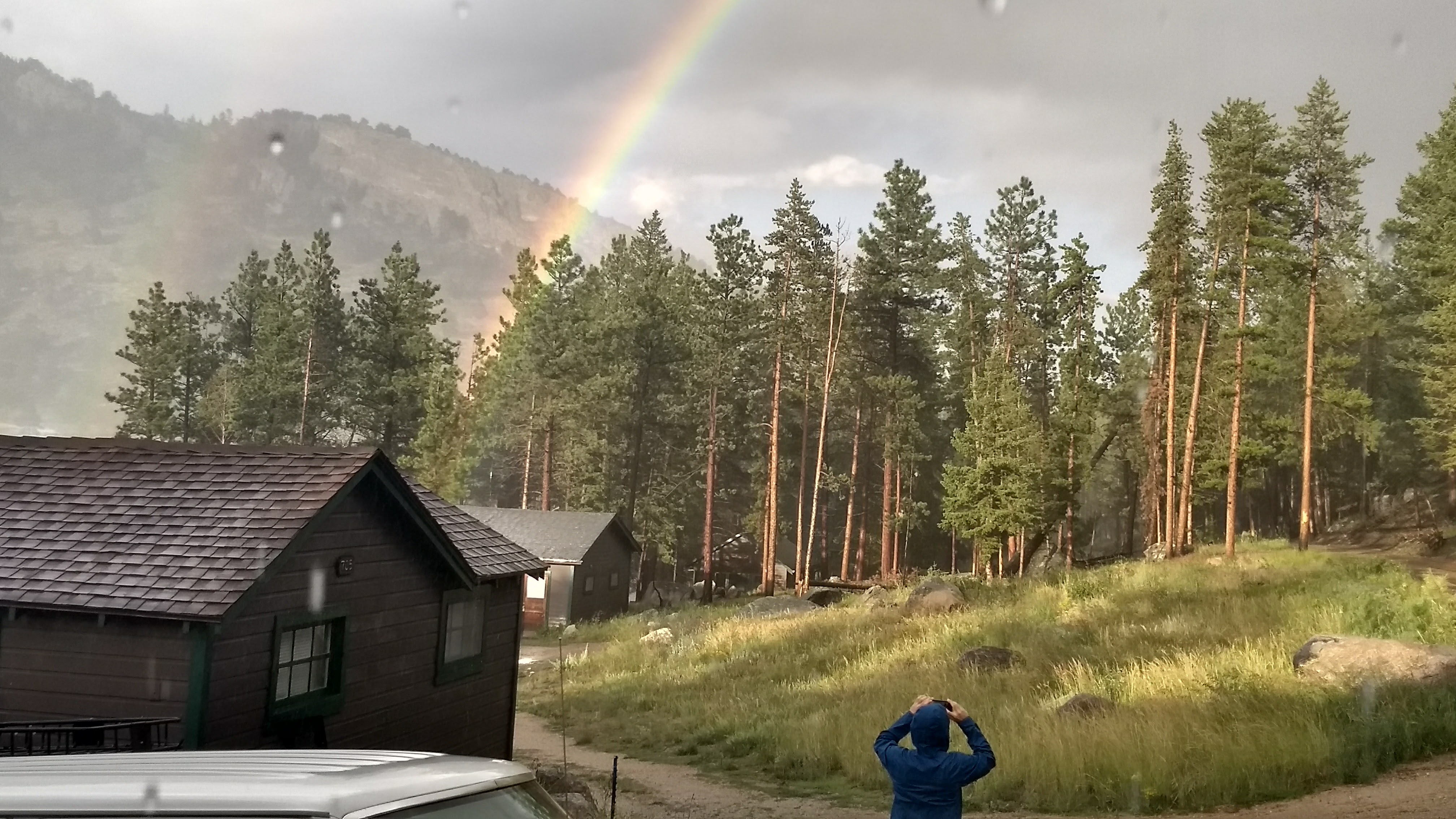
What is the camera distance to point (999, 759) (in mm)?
13023

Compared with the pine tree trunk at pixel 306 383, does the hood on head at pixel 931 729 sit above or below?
below

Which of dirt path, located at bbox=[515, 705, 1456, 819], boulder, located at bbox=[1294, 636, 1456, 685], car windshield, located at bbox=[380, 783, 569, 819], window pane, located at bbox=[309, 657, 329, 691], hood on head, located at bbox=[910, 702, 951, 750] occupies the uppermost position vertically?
car windshield, located at bbox=[380, 783, 569, 819]

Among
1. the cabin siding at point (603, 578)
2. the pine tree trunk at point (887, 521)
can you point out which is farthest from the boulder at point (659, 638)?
the pine tree trunk at point (887, 521)

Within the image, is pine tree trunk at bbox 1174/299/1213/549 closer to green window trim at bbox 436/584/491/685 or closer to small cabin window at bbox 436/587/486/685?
green window trim at bbox 436/584/491/685

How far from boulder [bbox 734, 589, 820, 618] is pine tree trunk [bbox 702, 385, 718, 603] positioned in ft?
34.8

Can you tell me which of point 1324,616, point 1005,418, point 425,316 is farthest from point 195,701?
point 425,316

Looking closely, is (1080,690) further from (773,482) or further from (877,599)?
(773,482)

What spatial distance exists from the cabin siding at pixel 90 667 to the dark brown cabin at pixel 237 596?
0.02 metres

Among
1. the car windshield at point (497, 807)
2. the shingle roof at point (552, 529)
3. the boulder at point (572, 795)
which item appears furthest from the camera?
the shingle roof at point (552, 529)

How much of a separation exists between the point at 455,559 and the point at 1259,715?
35.8ft

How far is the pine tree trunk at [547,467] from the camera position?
5722cm

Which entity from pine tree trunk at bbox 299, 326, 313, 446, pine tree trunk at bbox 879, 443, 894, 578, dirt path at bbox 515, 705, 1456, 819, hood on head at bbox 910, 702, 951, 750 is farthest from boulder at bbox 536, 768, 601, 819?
pine tree trunk at bbox 299, 326, 313, 446

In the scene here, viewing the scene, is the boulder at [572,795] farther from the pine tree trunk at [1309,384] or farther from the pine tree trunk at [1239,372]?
the pine tree trunk at [1309,384]

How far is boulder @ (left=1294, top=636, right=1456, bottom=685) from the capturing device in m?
13.5
